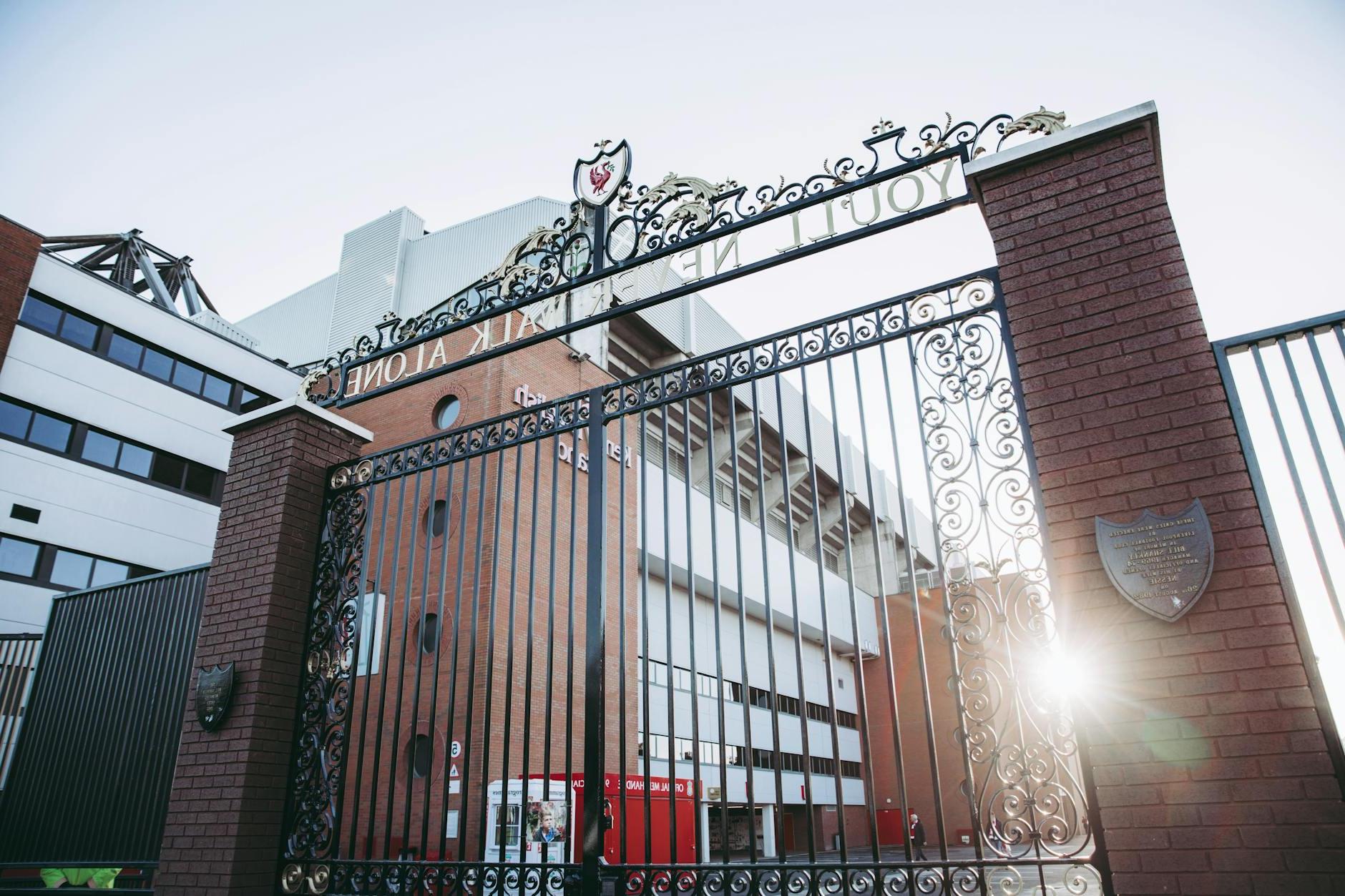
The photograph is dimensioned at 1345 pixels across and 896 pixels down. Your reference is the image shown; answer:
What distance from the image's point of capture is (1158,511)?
366 centimetres

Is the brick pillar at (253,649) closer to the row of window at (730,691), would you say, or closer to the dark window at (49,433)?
the row of window at (730,691)

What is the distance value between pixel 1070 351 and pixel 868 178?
1.77m

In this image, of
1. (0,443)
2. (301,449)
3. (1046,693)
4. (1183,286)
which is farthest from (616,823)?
(0,443)

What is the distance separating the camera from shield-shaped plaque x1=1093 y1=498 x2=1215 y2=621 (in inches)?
137

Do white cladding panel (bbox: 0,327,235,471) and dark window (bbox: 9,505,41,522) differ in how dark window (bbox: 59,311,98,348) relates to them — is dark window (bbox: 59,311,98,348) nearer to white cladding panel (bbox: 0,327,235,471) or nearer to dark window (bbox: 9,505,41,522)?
white cladding panel (bbox: 0,327,235,471)

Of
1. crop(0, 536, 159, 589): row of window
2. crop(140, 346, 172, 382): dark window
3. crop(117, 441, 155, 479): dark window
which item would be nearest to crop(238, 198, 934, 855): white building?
crop(140, 346, 172, 382): dark window

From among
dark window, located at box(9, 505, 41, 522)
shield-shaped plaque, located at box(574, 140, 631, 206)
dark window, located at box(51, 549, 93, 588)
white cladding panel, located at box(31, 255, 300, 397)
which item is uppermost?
white cladding panel, located at box(31, 255, 300, 397)

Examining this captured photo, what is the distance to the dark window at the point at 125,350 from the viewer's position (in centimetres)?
2255

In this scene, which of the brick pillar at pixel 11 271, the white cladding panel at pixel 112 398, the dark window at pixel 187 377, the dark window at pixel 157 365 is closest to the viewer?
the brick pillar at pixel 11 271

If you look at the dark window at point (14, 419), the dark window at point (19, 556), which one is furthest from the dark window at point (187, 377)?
the dark window at point (19, 556)

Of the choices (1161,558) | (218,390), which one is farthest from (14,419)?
(1161,558)

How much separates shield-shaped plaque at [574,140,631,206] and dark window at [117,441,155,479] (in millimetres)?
20878

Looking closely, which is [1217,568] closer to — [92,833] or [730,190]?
[730,190]

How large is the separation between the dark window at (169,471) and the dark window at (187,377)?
205cm
